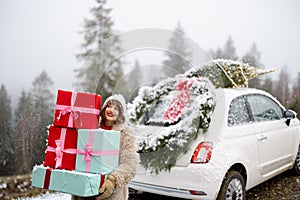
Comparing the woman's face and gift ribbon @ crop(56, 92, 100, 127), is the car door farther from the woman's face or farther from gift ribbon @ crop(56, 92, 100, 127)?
gift ribbon @ crop(56, 92, 100, 127)

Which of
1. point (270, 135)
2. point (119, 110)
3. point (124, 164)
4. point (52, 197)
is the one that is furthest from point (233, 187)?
point (52, 197)

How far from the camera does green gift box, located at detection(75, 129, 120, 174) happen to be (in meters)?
2.15

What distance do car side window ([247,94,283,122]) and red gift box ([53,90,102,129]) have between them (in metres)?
2.57

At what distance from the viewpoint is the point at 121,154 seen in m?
2.36

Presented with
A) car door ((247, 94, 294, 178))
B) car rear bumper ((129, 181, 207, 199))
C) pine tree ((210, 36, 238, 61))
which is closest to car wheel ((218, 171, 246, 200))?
car rear bumper ((129, 181, 207, 199))

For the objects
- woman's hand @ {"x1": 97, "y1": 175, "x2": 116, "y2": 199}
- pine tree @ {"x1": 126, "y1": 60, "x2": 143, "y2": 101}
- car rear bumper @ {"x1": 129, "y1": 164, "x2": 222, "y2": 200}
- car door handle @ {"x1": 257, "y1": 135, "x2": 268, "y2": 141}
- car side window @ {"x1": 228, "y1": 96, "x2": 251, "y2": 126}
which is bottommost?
car rear bumper @ {"x1": 129, "y1": 164, "x2": 222, "y2": 200}

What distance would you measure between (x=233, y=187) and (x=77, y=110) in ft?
7.03

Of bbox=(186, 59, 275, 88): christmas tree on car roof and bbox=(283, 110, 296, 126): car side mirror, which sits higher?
bbox=(186, 59, 275, 88): christmas tree on car roof

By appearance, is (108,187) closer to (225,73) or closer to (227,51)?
(225,73)

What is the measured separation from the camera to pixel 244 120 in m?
3.85

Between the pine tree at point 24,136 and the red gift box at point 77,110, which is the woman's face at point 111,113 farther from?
the pine tree at point 24,136

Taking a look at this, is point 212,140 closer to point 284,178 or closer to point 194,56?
point 194,56

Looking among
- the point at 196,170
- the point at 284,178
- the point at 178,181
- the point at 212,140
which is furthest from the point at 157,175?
the point at 284,178

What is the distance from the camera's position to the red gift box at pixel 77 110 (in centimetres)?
223
